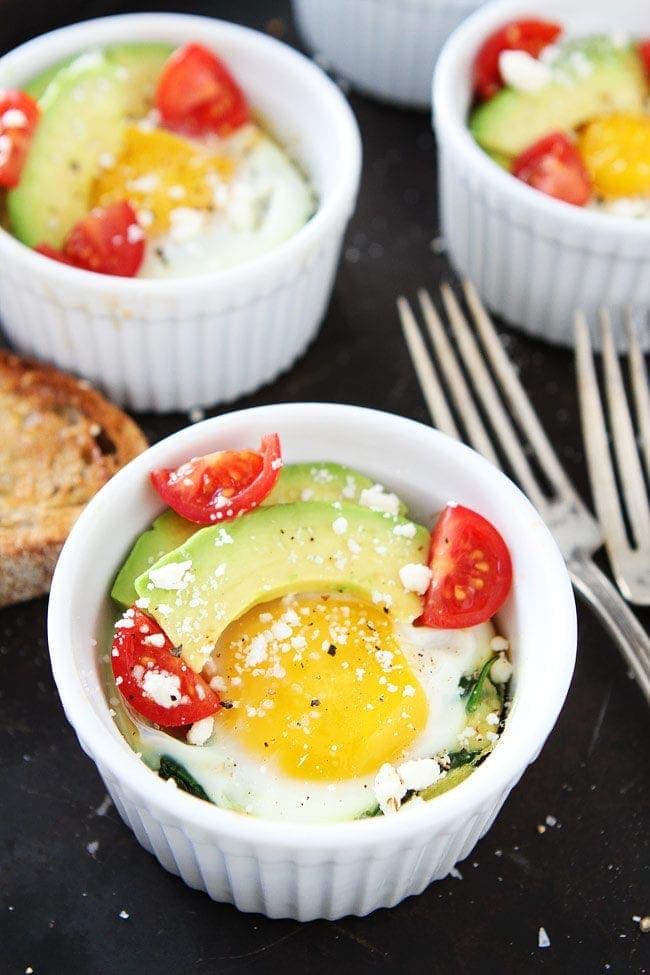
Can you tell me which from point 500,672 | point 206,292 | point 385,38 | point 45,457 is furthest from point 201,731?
point 385,38

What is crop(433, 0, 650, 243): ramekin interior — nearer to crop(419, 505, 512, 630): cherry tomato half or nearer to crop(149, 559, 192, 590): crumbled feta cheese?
crop(419, 505, 512, 630): cherry tomato half

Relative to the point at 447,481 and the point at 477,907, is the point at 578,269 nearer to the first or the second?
the point at 447,481

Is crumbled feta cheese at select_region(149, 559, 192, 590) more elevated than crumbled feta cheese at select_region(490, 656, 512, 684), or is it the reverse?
crumbled feta cheese at select_region(149, 559, 192, 590)

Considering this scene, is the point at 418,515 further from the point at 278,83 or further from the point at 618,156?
the point at 278,83

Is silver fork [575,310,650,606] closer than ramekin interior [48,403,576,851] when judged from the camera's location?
No

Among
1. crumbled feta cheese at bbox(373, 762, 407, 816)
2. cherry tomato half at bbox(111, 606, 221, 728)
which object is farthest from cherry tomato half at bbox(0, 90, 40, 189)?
crumbled feta cheese at bbox(373, 762, 407, 816)

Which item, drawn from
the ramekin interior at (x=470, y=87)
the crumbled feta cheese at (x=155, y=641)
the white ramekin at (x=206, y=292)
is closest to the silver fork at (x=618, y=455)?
the ramekin interior at (x=470, y=87)
